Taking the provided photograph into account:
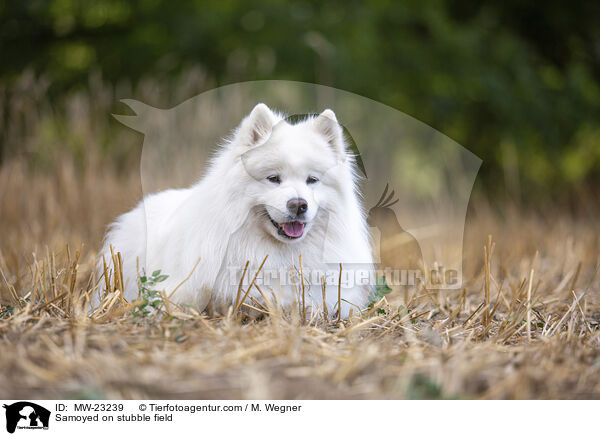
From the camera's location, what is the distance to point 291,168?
262 cm

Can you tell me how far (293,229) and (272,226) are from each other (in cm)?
11

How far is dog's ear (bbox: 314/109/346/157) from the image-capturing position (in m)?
2.75

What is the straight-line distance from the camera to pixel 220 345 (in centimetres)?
210

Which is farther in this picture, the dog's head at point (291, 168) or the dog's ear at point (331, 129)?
the dog's ear at point (331, 129)

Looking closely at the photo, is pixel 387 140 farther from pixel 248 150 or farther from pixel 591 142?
pixel 591 142

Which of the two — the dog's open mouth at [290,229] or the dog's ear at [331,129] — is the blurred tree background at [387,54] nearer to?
the dog's ear at [331,129]

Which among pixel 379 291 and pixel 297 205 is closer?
pixel 297 205

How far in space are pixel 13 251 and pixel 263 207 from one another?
6.24 feet

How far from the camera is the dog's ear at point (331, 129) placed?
275cm
